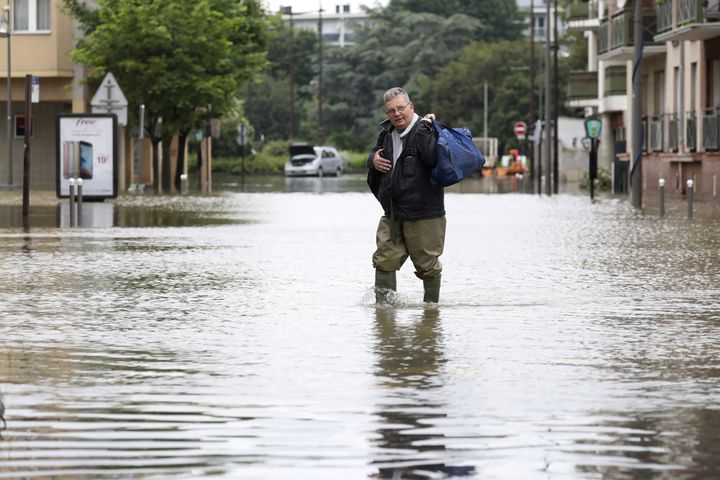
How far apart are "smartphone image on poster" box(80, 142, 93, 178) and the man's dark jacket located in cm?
2867

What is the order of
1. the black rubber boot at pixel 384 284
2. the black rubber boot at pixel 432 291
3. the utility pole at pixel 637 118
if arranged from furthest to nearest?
the utility pole at pixel 637 118, the black rubber boot at pixel 432 291, the black rubber boot at pixel 384 284

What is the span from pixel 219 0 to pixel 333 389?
55.0m

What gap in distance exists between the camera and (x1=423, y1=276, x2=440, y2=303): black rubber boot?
48.6 feet

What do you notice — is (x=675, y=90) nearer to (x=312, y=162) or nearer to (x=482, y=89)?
(x=312, y=162)

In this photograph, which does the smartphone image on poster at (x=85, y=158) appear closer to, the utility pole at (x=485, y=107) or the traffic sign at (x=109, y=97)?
the traffic sign at (x=109, y=97)

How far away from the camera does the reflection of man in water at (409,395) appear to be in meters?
7.31

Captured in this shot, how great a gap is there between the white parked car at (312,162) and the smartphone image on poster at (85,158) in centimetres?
6102

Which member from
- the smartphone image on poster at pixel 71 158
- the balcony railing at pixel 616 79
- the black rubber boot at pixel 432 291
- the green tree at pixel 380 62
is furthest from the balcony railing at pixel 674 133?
the green tree at pixel 380 62

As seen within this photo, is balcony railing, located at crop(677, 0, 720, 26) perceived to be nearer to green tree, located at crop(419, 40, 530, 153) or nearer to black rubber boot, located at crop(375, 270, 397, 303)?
black rubber boot, located at crop(375, 270, 397, 303)


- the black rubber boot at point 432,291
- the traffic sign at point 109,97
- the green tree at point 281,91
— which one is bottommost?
the black rubber boot at point 432,291

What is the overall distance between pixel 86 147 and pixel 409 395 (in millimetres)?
33675

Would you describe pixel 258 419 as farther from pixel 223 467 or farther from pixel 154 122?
pixel 154 122

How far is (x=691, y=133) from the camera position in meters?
53.4

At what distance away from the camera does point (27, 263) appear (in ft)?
67.1
